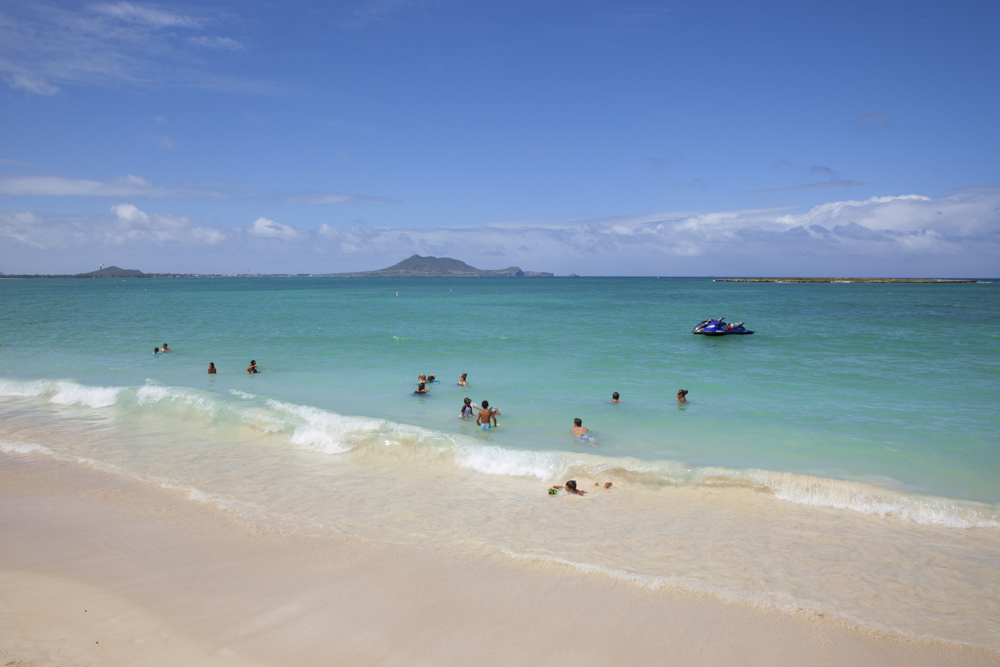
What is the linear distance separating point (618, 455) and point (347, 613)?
7.97 meters

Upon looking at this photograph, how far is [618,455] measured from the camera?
13.0 metres

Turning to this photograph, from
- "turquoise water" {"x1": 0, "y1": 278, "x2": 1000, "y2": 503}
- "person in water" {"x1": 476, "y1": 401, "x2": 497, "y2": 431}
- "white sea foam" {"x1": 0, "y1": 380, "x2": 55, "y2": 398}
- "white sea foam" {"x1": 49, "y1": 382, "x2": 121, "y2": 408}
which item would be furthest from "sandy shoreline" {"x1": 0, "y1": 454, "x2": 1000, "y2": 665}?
"white sea foam" {"x1": 0, "y1": 380, "x2": 55, "y2": 398}

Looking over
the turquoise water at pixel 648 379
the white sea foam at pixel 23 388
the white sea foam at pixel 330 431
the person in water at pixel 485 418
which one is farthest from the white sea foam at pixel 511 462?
the white sea foam at pixel 23 388

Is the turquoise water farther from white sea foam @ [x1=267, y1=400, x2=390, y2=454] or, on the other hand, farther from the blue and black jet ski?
white sea foam @ [x1=267, y1=400, x2=390, y2=454]

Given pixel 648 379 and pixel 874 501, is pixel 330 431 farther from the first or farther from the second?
pixel 648 379

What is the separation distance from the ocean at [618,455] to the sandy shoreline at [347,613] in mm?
495

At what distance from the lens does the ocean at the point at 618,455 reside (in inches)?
316

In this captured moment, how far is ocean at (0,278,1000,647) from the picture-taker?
8.02 metres

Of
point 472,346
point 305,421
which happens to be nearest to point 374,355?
point 472,346

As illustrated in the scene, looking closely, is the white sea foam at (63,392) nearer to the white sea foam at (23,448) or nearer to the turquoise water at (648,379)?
the turquoise water at (648,379)

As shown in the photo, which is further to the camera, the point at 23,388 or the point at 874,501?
the point at 23,388

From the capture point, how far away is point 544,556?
8.05m

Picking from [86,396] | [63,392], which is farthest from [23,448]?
[63,392]

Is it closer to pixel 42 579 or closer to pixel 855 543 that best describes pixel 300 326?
pixel 42 579
